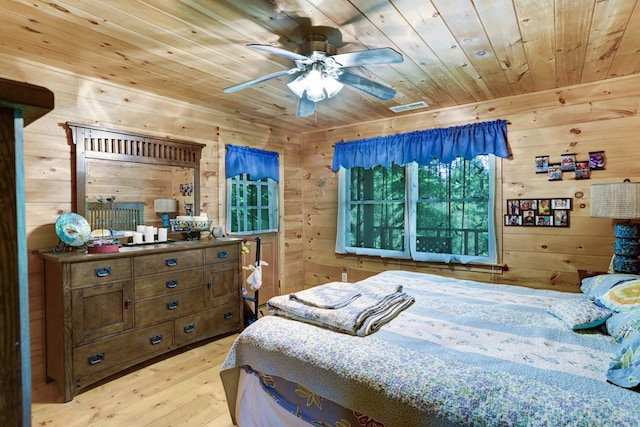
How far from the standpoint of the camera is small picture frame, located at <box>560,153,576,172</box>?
3107 mm

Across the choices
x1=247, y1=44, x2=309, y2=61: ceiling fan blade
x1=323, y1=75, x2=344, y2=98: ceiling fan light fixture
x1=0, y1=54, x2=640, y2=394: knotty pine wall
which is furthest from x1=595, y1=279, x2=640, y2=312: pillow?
x1=247, y1=44, x2=309, y2=61: ceiling fan blade

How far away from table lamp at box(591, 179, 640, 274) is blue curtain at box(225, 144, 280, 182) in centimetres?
324

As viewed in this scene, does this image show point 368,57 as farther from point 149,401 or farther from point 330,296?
point 149,401

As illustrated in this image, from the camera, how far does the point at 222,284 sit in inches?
133

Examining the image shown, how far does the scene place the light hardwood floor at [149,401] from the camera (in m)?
2.15

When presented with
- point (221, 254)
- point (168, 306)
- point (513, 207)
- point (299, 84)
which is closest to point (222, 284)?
point (221, 254)

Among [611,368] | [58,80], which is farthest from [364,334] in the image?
[58,80]

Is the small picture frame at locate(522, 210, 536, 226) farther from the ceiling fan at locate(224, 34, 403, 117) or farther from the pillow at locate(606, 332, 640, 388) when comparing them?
the pillow at locate(606, 332, 640, 388)

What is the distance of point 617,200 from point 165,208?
3.76 meters

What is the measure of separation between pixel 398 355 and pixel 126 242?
266 cm

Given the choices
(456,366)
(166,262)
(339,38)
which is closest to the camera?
(456,366)

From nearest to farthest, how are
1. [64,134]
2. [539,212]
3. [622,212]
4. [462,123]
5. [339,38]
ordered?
1. [339,38]
2. [622,212]
3. [64,134]
4. [539,212]
5. [462,123]

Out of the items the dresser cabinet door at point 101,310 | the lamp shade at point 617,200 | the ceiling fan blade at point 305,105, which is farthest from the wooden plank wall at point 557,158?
the dresser cabinet door at point 101,310

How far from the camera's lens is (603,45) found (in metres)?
2.30
